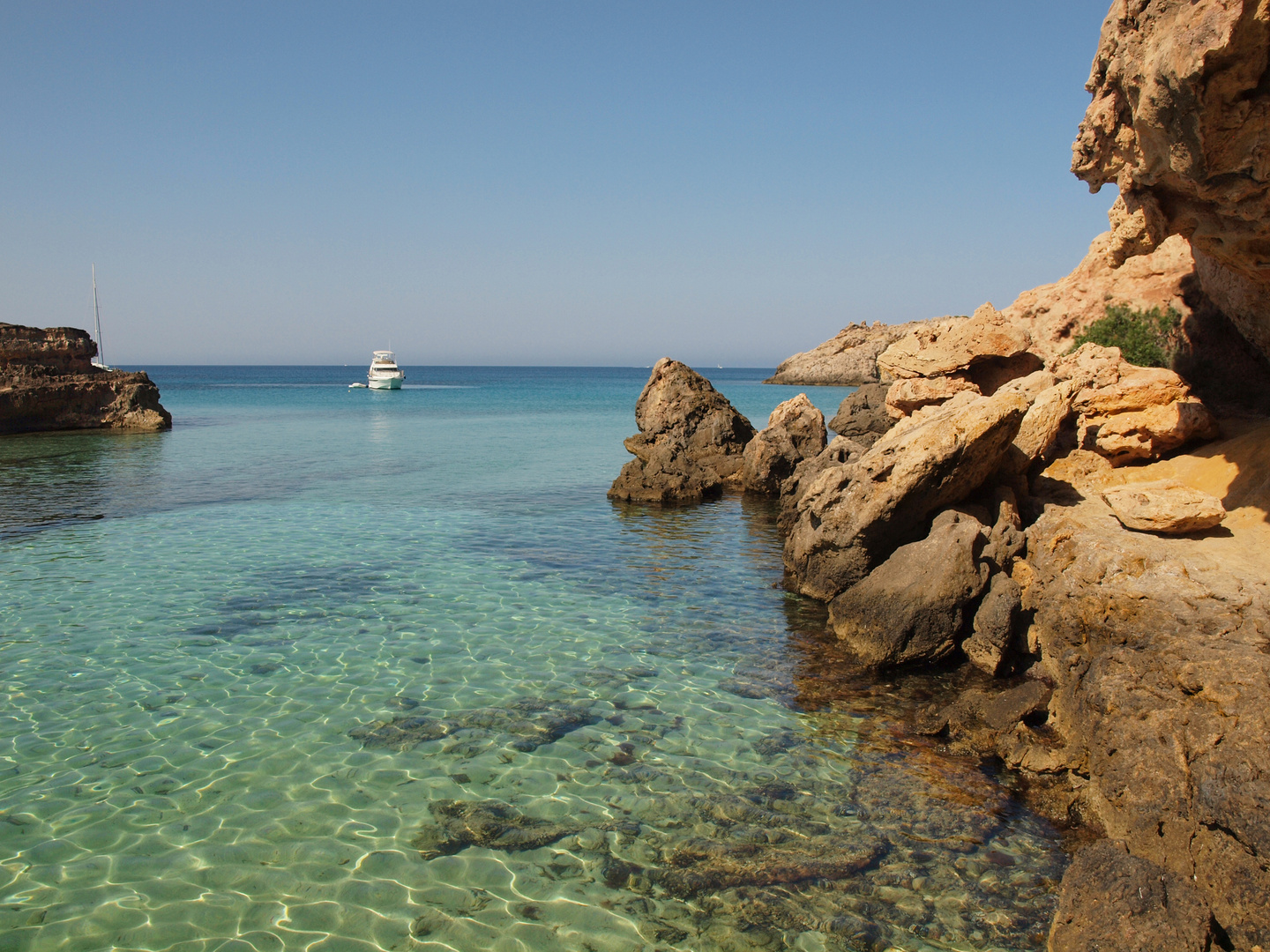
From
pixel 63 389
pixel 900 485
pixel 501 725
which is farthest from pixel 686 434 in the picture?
pixel 63 389

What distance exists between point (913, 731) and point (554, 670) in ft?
12.9

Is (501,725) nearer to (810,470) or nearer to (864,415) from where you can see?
(810,470)

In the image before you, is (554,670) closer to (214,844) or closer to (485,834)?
(485,834)

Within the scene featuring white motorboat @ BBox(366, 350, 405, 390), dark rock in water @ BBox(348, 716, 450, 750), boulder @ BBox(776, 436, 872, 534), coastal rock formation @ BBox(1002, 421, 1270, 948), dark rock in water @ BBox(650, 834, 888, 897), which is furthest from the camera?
white motorboat @ BBox(366, 350, 405, 390)

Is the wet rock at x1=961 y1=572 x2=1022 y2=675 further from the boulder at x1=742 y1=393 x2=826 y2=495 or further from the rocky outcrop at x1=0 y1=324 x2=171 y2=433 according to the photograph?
the rocky outcrop at x1=0 y1=324 x2=171 y2=433

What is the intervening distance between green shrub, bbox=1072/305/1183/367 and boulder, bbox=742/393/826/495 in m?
7.60

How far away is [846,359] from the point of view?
301 feet

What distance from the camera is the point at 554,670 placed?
9336mm

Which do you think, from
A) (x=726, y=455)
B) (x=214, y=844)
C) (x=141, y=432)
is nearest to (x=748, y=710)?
(x=214, y=844)

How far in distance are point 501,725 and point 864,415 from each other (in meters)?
18.0

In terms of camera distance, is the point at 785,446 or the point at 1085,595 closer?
the point at 1085,595

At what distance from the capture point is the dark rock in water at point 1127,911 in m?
4.49

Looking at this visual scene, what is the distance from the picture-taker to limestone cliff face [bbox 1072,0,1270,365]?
6.28 meters

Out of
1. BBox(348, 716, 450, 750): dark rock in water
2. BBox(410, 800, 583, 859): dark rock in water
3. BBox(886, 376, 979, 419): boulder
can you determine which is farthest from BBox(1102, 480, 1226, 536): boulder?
BBox(348, 716, 450, 750): dark rock in water
